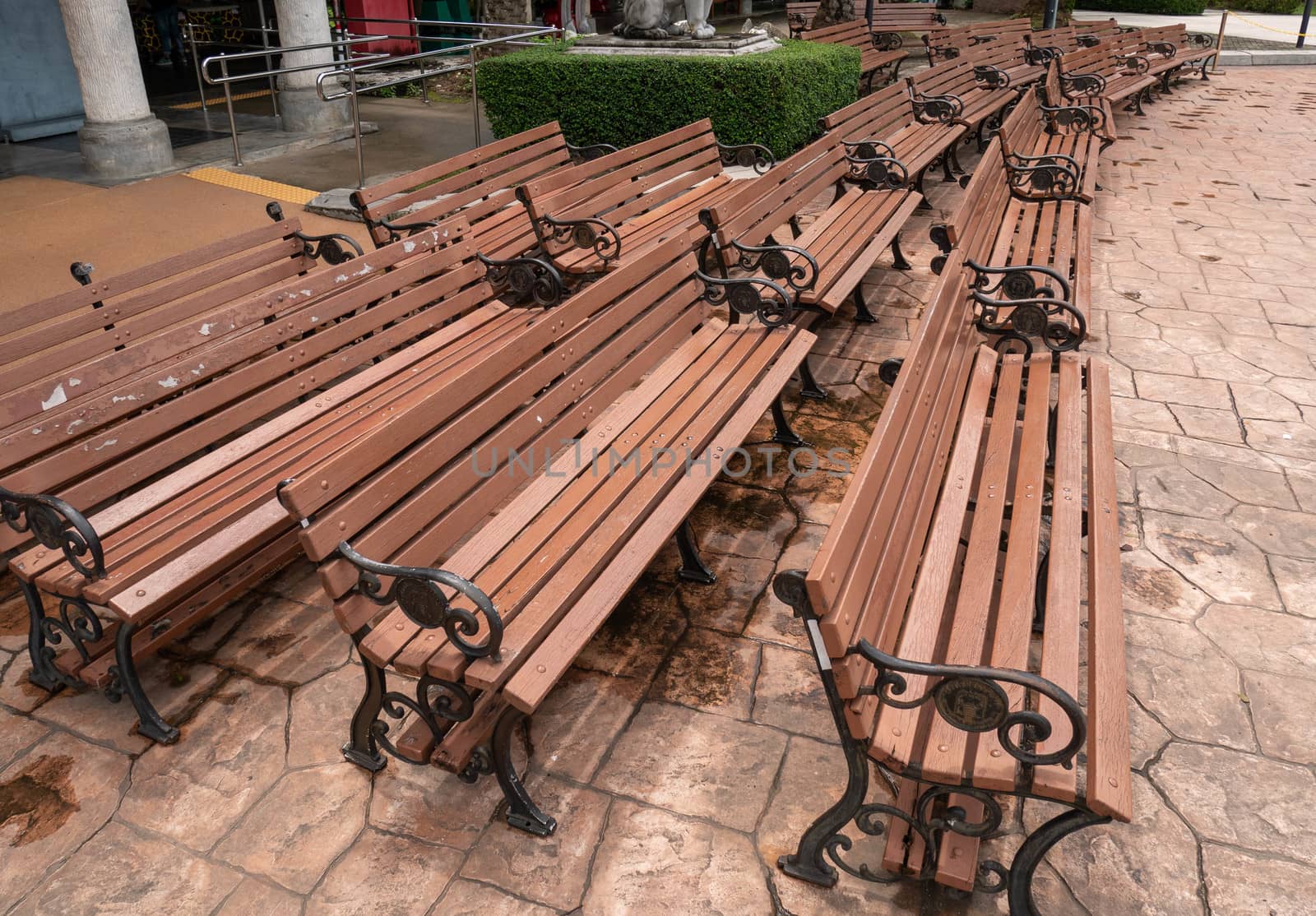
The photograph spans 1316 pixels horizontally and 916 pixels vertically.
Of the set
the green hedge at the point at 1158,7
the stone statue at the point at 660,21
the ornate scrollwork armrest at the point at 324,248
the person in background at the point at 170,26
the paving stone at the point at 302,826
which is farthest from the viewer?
the green hedge at the point at 1158,7

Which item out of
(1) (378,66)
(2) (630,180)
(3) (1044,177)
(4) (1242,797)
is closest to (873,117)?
(3) (1044,177)

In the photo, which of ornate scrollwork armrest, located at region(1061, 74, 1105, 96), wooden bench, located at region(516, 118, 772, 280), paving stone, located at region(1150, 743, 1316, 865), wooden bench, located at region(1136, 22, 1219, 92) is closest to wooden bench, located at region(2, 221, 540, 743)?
wooden bench, located at region(516, 118, 772, 280)

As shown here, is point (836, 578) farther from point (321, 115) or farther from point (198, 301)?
point (321, 115)

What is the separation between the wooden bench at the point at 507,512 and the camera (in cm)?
232

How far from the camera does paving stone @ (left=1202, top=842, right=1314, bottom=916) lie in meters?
2.33

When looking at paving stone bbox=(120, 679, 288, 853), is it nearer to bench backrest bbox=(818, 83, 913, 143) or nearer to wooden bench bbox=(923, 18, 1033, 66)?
bench backrest bbox=(818, 83, 913, 143)

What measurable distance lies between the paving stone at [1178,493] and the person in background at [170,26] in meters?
15.8

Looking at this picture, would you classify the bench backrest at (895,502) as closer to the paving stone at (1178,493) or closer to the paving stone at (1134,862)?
the paving stone at (1134,862)

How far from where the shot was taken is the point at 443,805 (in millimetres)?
2621

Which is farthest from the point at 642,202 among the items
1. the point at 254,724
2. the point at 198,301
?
the point at 254,724

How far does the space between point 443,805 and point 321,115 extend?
372 inches

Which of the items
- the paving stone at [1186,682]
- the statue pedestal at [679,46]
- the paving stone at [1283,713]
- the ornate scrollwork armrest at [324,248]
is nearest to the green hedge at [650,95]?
the statue pedestal at [679,46]

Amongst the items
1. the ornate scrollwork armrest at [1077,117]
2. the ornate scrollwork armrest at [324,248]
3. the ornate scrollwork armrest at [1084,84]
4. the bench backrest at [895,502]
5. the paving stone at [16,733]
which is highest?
the ornate scrollwork armrest at [1084,84]

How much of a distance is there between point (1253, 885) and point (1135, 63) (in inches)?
486
